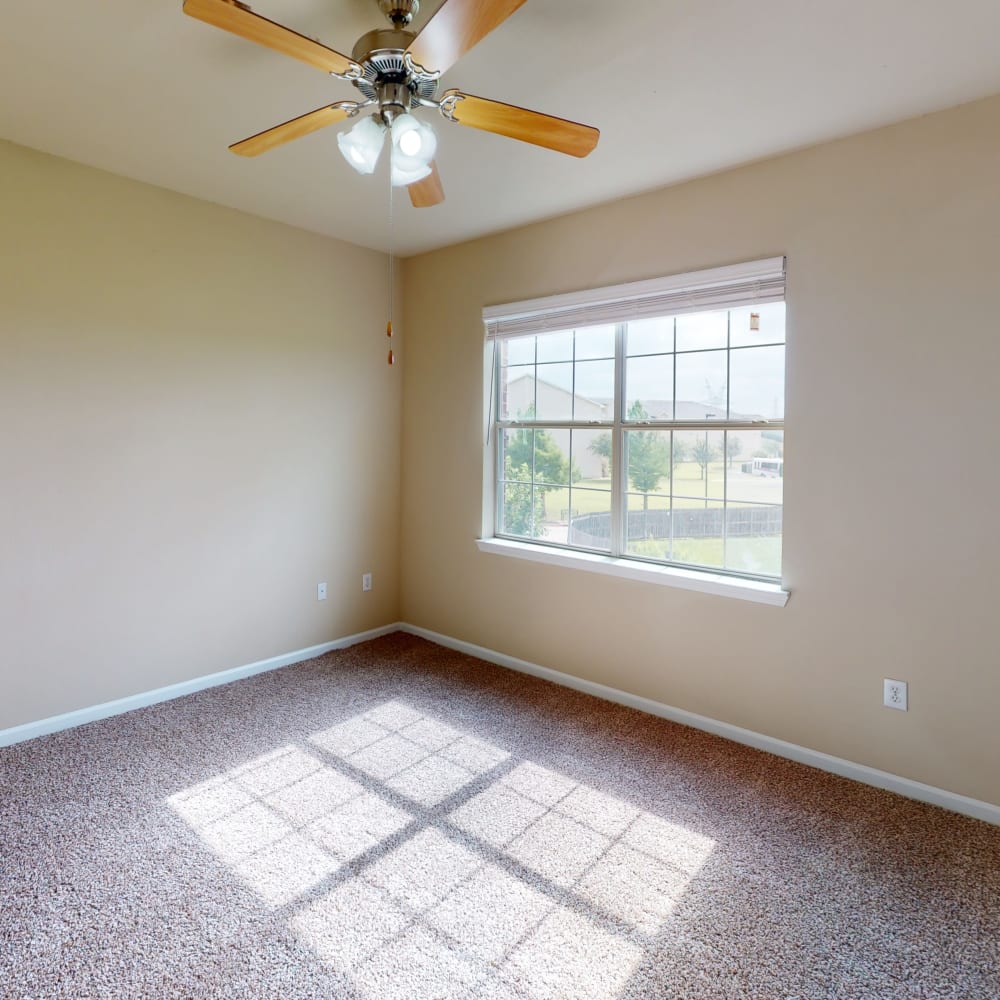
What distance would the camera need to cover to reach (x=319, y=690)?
10.8ft

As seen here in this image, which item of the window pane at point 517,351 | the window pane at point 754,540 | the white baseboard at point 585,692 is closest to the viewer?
the white baseboard at point 585,692

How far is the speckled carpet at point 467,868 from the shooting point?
1.58 m

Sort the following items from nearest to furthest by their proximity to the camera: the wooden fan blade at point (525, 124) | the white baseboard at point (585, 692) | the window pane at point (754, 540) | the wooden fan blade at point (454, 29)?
the wooden fan blade at point (454, 29) < the wooden fan blade at point (525, 124) < the white baseboard at point (585, 692) < the window pane at point (754, 540)

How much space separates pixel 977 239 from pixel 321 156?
2454 millimetres

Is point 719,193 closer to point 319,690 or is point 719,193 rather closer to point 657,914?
point 657,914

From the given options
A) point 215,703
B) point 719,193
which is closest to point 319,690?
point 215,703

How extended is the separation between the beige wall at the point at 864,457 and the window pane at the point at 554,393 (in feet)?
1.69

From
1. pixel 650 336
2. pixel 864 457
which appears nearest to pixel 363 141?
pixel 650 336

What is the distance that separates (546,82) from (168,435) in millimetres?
2307

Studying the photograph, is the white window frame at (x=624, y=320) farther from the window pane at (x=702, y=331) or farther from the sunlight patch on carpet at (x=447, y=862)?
the sunlight patch on carpet at (x=447, y=862)

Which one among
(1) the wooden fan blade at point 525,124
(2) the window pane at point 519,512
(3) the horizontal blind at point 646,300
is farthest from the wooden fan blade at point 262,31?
(2) the window pane at point 519,512

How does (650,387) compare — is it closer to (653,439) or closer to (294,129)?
(653,439)

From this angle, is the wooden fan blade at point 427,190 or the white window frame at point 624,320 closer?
the wooden fan blade at point 427,190

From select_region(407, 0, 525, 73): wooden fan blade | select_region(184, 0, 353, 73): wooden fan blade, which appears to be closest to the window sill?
select_region(407, 0, 525, 73): wooden fan blade
